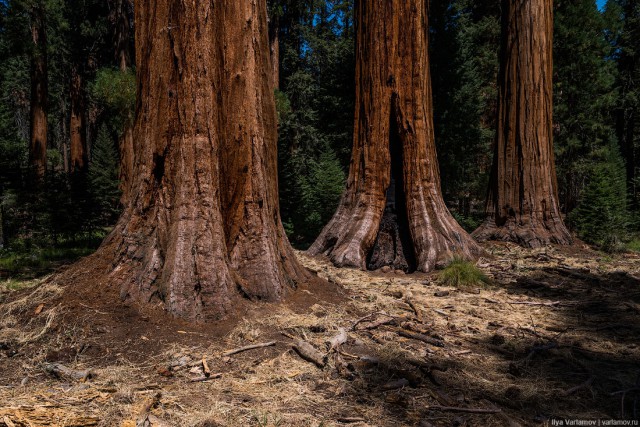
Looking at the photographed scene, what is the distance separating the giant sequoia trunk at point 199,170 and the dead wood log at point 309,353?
2.44ft

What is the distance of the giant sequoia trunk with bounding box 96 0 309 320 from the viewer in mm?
3527

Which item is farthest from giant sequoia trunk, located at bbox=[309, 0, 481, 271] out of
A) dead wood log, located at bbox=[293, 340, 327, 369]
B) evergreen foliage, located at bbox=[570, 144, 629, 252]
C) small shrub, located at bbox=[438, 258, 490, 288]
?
evergreen foliage, located at bbox=[570, 144, 629, 252]

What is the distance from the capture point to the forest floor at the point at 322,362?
227cm

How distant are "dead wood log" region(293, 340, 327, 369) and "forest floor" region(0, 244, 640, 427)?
43 millimetres

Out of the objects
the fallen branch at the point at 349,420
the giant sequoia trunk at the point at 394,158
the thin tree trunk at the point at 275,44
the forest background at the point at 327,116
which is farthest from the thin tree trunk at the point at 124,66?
the fallen branch at the point at 349,420

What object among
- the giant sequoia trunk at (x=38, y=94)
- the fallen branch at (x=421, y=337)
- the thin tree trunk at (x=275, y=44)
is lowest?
the fallen branch at (x=421, y=337)

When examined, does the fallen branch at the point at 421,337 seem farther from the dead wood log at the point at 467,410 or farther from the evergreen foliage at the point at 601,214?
the evergreen foliage at the point at 601,214

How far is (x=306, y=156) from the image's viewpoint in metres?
20.3

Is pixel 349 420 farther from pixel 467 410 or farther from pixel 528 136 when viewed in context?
pixel 528 136

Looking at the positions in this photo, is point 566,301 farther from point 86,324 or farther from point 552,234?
point 86,324

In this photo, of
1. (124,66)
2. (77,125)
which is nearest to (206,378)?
(124,66)

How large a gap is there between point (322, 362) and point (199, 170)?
73.9 inches

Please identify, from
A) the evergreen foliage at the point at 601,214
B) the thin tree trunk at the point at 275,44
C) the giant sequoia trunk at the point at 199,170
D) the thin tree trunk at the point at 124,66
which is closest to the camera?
the giant sequoia trunk at the point at 199,170

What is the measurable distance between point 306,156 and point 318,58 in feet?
20.1
